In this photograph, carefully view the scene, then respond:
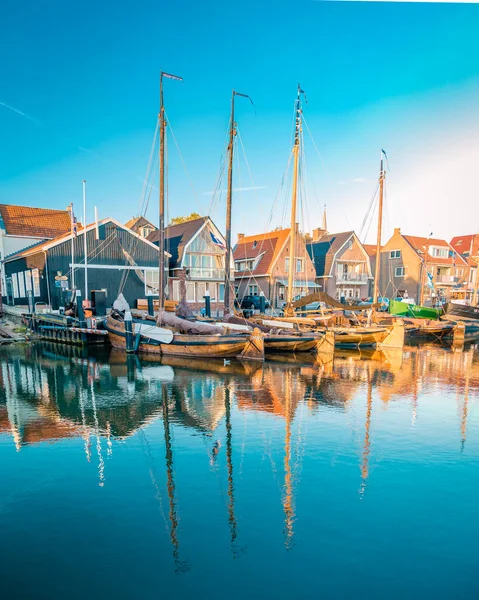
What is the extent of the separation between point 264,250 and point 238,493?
3921 centimetres

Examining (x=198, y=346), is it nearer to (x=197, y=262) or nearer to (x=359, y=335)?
(x=359, y=335)

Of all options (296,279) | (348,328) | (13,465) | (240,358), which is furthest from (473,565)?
(296,279)

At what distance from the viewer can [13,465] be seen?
8430 mm

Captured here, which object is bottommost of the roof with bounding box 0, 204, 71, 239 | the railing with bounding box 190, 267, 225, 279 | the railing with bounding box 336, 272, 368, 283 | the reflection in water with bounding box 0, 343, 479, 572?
the reflection in water with bounding box 0, 343, 479, 572

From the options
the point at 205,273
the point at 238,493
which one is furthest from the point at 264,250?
the point at 238,493

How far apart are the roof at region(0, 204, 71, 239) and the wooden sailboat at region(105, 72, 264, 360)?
878 inches

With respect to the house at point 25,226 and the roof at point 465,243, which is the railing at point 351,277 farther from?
the house at point 25,226

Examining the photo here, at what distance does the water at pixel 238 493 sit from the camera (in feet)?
17.3

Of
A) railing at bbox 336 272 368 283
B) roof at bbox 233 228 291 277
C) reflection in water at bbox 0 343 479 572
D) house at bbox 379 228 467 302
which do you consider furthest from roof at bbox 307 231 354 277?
reflection in water at bbox 0 343 479 572

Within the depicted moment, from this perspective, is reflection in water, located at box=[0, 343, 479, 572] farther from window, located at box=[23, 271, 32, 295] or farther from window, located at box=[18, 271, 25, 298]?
window, located at box=[18, 271, 25, 298]

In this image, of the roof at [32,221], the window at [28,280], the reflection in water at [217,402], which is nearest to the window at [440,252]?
the reflection in water at [217,402]

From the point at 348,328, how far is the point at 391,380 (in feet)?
24.6

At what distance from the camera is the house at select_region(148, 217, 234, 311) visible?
3622 cm

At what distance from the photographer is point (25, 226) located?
1558 inches
